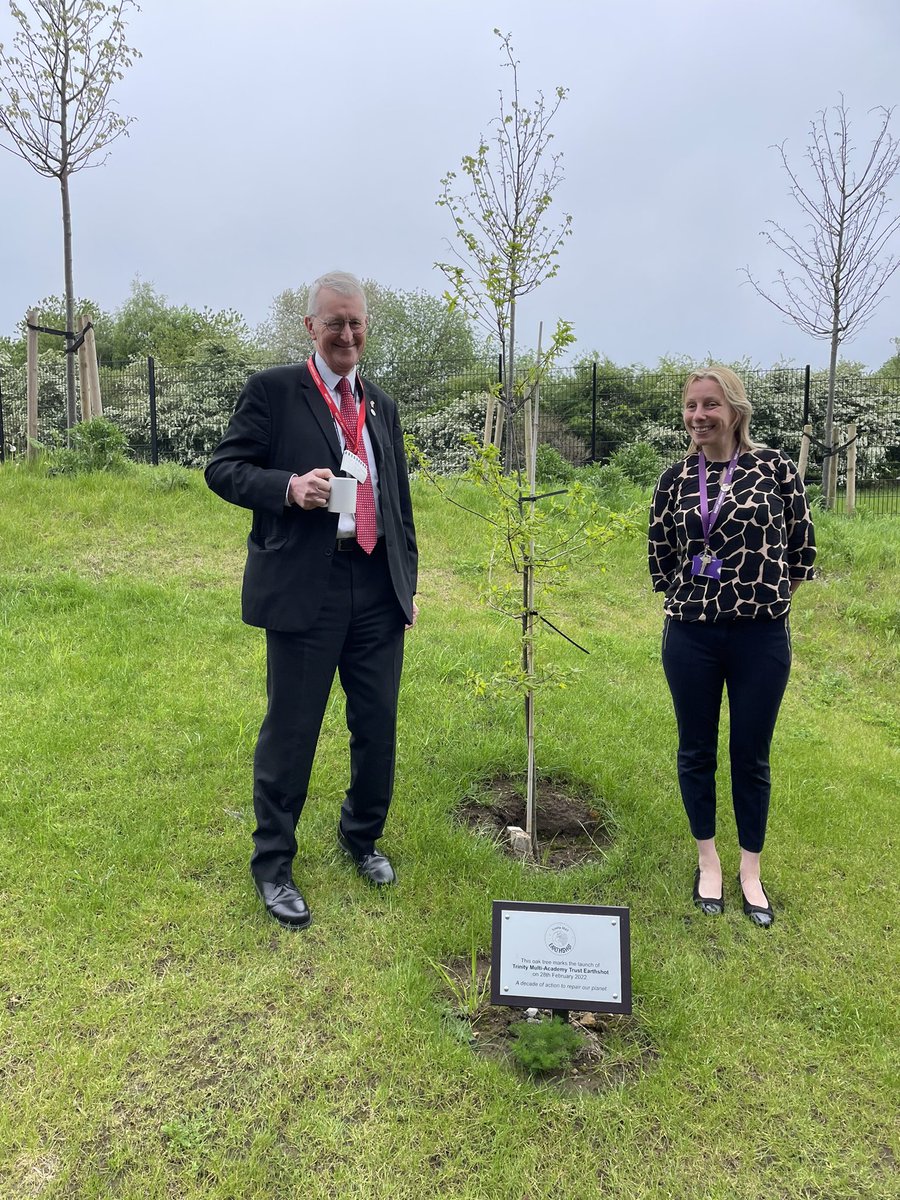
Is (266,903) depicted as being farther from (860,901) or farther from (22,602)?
(22,602)

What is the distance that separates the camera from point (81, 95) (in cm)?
887

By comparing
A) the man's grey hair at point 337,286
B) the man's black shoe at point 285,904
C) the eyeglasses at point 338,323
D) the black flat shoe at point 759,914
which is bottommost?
the black flat shoe at point 759,914

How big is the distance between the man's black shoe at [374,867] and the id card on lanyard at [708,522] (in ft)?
5.35

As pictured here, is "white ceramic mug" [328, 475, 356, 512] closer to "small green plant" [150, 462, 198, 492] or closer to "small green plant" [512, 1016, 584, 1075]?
"small green plant" [512, 1016, 584, 1075]

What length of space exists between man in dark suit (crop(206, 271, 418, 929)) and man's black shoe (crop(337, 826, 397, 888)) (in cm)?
29

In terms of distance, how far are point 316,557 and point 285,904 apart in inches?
49.9

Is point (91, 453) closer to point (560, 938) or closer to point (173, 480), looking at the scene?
point (173, 480)

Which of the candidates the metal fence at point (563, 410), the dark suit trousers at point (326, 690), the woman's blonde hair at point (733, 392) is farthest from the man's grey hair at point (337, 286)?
the metal fence at point (563, 410)

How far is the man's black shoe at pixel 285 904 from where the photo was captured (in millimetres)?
2832

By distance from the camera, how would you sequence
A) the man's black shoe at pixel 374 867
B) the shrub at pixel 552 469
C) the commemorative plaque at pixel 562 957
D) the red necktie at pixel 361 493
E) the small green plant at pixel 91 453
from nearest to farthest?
1. the commemorative plaque at pixel 562 957
2. the red necktie at pixel 361 493
3. the man's black shoe at pixel 374 867
4. the small green plant at pixel 91 453
5. the shrub at pixel 552 469

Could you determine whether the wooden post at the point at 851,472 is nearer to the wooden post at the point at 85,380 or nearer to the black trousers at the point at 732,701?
the black trousers at the point at 732,701

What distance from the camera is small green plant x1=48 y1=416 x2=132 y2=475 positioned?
8.52m

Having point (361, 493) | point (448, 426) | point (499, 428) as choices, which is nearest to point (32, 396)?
point (499, 428)

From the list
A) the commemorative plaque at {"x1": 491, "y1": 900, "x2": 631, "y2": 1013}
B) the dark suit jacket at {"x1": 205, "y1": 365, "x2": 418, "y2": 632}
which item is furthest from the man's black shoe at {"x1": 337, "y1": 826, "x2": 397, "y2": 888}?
the dark suit jacket at {"x1": 205, "y1": 365, "x2": 418, "y2": 632}
